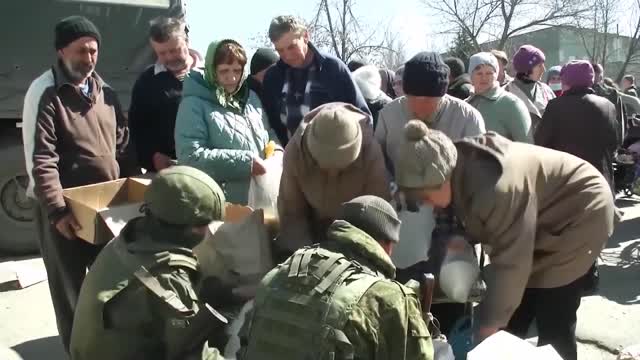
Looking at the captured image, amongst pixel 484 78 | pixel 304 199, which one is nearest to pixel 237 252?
pixel 304 199

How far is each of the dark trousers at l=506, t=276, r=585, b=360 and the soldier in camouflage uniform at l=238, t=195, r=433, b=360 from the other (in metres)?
1.14

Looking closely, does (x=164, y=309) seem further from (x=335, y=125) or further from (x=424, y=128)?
(x=424, y=128)

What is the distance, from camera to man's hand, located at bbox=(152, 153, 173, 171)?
11.7ft

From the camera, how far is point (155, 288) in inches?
82.0

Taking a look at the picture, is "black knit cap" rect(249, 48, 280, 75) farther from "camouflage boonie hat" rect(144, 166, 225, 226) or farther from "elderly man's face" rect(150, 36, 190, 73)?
"camouflage boonie hat" rect(144, 166, 225, 226)

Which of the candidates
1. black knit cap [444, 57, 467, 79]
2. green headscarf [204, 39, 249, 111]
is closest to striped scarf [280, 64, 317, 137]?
green headscarf [204, 39, 249, 111]

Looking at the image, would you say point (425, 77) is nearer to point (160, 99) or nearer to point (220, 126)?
point (220, 126)

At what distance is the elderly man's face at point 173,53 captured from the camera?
3547 millimetres

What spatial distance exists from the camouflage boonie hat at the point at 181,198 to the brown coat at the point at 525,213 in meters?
0.90

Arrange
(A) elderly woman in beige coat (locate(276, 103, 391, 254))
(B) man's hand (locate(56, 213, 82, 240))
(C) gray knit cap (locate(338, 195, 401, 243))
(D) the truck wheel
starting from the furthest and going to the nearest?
(D) the truck wheel < (B) man's hand (locate(56, 213, 82, 240)) < (A) elderly woman in beige coat (locate(276, 103, 391, 254)) < (C) gray knit cap (locate(338, 195, 401, 243))

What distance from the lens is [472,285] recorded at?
8.55ft

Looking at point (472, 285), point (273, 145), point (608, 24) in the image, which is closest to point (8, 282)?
point (273, 145)

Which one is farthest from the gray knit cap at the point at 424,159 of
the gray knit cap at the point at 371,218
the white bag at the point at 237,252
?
the white bag at the point at 237,252

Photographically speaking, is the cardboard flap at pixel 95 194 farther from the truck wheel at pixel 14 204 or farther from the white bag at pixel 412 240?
the truck wheel at pixel 14 204
